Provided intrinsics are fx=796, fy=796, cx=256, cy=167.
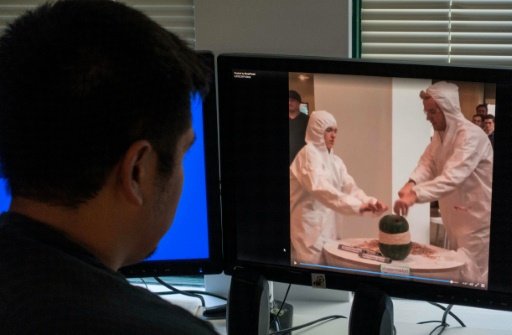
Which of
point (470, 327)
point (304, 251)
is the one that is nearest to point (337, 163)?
point (304, 251)

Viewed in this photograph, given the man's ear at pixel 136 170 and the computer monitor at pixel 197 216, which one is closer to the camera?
the man's ear at pixel 136 170

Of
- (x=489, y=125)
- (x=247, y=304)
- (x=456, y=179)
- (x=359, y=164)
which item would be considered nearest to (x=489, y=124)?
(x=489, y=125)

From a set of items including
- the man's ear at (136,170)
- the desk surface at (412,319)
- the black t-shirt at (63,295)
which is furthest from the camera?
the desk surface at (412,319)

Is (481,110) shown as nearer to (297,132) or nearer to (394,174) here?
(394,174)

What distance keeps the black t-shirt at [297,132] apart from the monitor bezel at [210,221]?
158 millimetres

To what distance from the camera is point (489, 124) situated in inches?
46.8

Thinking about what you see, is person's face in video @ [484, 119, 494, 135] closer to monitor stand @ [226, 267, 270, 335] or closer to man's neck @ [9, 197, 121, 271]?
monitor stand @ [226, 267, 270, 335]

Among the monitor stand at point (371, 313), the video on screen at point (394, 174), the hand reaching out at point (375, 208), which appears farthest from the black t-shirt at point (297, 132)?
the monitor stand at point (371, 313)

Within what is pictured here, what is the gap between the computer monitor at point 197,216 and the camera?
4.63 feet

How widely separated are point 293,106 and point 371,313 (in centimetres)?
36

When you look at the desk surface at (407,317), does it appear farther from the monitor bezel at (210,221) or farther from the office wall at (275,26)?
the office wall at (275,26)

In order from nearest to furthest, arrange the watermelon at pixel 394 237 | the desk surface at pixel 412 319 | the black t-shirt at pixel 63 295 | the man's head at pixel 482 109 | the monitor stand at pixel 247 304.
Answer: the black t-shirt at pixel 63 295 → the man's head at pixel 482 109 → the watermelon at pixel 394 237 → the monitor stand at pixel 247 304 → the desk surface at pixel 412 319

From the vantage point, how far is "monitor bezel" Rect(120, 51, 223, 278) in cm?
140

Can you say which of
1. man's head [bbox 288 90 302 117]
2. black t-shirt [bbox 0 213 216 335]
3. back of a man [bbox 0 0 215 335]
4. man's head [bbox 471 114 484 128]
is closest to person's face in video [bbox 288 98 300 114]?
man's head [bbox 288 90 302 117]
